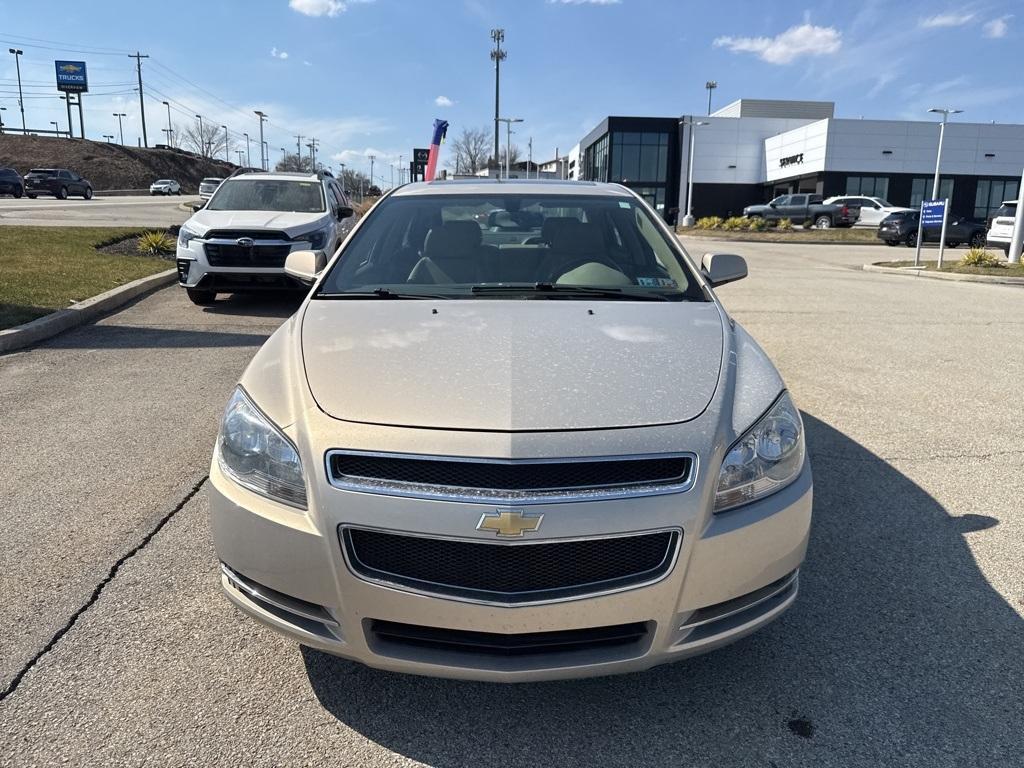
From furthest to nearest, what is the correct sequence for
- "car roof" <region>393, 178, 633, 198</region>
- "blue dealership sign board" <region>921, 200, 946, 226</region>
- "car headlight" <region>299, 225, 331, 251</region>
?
"blue dealership sign board" <region>921, 200, 946, 226</region> < "car headlight" <region>299, 225, 331, 251</region> < "car roof" <region>393, 178, 633, 198</region>

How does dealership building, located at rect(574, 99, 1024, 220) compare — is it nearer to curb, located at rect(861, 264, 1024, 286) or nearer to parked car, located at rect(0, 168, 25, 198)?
curb, located at rect(861, 264, 1024, 286)

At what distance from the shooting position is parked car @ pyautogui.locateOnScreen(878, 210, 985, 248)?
2825 centimetres

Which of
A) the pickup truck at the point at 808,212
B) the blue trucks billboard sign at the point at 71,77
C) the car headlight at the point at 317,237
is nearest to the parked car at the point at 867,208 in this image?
the pickup truck at the point at 808,212

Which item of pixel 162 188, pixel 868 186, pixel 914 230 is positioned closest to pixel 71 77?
pixel 162 188

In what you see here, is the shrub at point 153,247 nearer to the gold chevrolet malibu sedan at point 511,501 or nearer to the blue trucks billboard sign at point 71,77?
the gold chevrolet malibu sedan at point 511,501

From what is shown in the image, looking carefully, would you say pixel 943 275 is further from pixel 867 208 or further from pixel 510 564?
pixel 867 208

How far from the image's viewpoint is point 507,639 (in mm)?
2111

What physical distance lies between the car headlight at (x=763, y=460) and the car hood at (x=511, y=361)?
0.62 ft

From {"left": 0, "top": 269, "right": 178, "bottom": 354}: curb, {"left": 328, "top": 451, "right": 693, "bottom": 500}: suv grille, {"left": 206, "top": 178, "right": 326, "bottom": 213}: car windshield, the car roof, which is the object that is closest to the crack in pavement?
{"left": 328, "top": 451, "right": 693, "bottom": 500}: suv grille

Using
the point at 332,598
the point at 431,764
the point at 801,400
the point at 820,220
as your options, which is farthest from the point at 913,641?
the point at 820,220

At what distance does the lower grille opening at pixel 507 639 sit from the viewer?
211 cm

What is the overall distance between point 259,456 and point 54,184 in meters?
52.3

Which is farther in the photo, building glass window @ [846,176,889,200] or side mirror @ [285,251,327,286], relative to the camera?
building glass window @ [846,176,889,200]

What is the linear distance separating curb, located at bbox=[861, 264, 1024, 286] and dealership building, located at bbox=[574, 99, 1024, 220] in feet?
76.5
